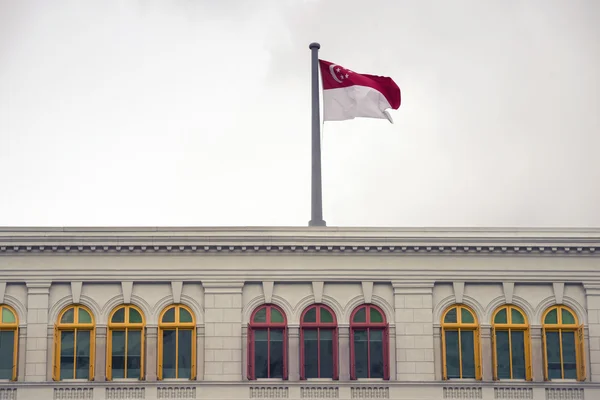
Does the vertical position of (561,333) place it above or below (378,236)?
below

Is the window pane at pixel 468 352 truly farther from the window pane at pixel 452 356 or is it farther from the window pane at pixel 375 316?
the window pane at pixel 375 316

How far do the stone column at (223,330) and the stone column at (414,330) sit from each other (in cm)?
618

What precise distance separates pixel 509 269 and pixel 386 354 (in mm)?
5927

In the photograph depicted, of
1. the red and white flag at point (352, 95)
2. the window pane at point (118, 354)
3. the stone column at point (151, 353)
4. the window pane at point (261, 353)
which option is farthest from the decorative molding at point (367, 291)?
the window pane at point (118, 354)

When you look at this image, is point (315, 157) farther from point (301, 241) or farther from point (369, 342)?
point (369, 342)

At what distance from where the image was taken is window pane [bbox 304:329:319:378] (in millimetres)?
43438

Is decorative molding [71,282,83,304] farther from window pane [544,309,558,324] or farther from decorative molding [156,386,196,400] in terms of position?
window pane [544,309,558,324]

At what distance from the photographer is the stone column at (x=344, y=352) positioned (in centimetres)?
4341

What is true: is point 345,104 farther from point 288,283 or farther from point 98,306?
point 98,306

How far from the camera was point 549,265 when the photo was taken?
1741 inches

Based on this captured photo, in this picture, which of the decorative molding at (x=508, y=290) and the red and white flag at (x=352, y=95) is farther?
the red and white flag at (x=352, y=95)

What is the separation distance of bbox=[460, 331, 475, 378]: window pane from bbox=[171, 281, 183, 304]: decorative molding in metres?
11.1

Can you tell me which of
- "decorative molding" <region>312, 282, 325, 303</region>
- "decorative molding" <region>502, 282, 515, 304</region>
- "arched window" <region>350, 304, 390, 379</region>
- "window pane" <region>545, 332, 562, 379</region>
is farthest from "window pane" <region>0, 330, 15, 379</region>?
"window pane" <region>545, 332, 562, 379</region>

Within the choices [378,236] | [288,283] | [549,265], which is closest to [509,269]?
[549,265]
